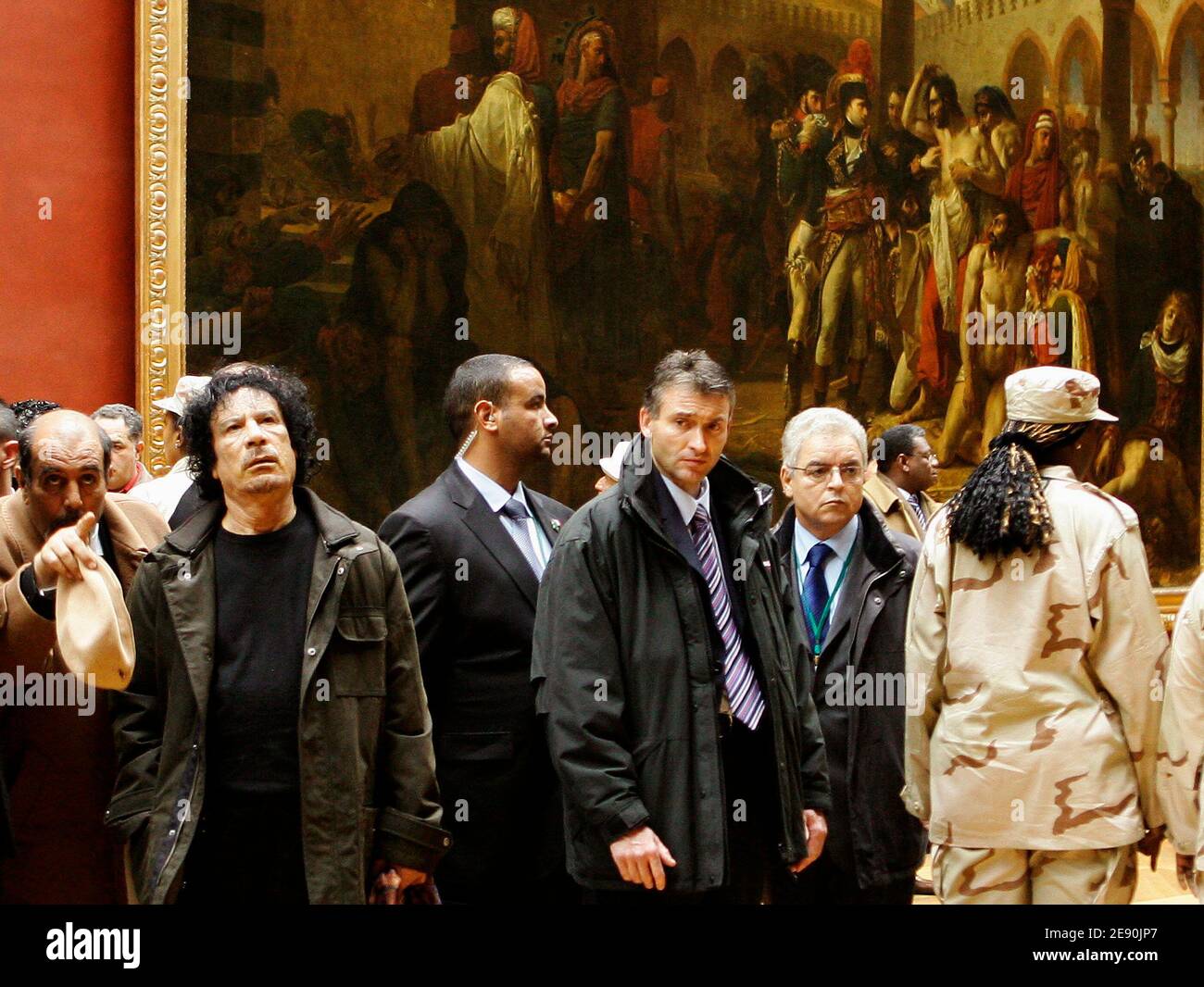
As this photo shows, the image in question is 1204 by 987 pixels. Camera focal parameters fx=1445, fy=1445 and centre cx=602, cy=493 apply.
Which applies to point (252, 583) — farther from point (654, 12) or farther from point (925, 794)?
point (654, 12)

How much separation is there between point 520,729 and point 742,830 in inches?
33.8

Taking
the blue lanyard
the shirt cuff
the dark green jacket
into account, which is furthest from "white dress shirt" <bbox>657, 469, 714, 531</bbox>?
the shirt cuff

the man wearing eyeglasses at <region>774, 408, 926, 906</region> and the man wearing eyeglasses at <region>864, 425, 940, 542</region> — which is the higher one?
the man wearing eyeglasses at <region>864, 425, 940, 542</region>

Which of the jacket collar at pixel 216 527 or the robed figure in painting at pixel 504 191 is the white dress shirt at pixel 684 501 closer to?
the jacket collar at pixel 216 527

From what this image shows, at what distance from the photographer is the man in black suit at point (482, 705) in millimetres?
4125

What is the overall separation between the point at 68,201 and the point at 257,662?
222 inches

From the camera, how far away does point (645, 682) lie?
134 inches

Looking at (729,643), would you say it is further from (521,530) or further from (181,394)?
(181,394)

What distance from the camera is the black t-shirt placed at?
128 inches

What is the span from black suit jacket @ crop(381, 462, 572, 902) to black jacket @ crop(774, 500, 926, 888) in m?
0.82

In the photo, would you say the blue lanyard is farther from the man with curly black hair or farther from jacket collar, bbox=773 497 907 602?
the man with curly black hair

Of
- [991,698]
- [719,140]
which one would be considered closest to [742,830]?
[991,698]

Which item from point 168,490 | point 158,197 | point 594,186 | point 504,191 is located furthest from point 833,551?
point 594,186

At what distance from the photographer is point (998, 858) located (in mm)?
3719
